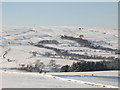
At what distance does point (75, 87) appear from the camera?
998cm

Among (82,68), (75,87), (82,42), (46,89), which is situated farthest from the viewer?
(82,42)

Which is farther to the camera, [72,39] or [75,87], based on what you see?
[72,39]

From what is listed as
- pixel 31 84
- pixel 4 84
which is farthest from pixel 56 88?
pixel 4 84

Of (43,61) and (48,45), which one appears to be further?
(48,45)

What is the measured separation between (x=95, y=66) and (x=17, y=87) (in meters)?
10.4

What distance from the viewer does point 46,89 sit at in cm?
933

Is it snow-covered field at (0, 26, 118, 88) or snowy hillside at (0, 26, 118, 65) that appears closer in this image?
snow-covered field at (0, 26, 118, 88)

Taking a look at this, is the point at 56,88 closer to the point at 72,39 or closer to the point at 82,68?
the point at 82,68

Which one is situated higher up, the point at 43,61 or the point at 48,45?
the point at 48,45

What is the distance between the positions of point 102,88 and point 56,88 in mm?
1564

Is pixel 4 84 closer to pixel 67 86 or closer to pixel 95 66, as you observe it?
pixel 67 86

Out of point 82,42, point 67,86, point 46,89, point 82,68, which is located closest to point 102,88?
point 67,86

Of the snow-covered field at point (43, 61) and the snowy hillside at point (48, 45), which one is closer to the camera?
the snow-covered field at point (43, 61)

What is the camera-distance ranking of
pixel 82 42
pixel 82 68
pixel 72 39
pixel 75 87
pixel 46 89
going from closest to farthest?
1. pixel 46 89
2. pixel 75 87
3. pixel 82 68
4. pixel 82 42
5. pixel 72 39
